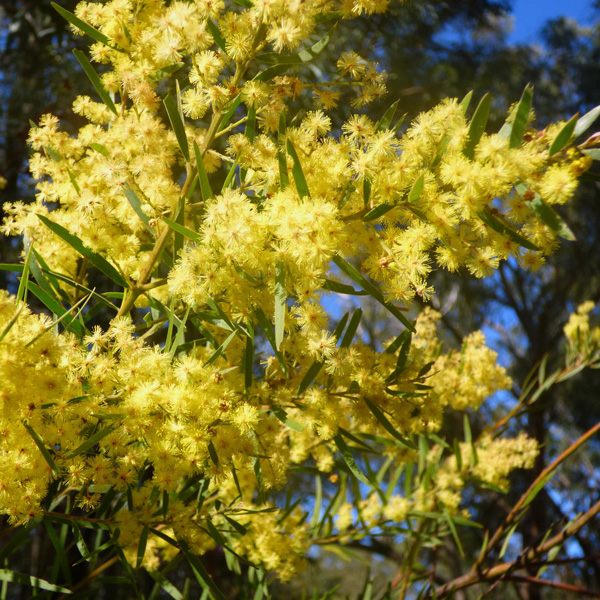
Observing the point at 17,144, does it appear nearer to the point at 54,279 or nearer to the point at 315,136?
the point at 54,279

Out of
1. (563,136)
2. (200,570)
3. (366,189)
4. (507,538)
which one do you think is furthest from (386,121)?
(507,538)

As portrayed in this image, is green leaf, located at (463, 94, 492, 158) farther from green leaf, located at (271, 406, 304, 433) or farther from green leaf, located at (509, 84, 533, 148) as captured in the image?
green leaf, located at (271, 406, 304, 433)

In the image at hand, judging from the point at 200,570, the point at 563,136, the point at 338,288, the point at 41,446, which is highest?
the point at 563,136

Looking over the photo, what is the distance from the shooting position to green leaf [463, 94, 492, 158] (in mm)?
605

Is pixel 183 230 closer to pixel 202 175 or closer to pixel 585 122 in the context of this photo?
pixel 202 175

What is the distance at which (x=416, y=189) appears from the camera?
605 mm

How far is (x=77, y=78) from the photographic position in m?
2.11

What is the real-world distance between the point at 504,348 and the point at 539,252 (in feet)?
21.6

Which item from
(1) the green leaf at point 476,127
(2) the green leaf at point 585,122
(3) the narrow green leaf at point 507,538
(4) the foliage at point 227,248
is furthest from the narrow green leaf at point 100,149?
(3) the narrow green leaf at point 507,538

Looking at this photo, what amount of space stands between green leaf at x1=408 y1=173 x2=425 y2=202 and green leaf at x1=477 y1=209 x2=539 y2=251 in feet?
0.23

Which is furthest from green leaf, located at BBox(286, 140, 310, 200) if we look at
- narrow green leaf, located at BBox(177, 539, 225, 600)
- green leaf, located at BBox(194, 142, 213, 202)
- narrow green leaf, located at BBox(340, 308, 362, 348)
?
narrow green leaf, located at BBox(177, 539, 225, 600)

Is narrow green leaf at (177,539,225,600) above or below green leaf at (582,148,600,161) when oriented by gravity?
below

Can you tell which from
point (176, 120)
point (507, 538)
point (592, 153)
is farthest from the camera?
point (507, 538)

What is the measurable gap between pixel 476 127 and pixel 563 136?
93 mm
